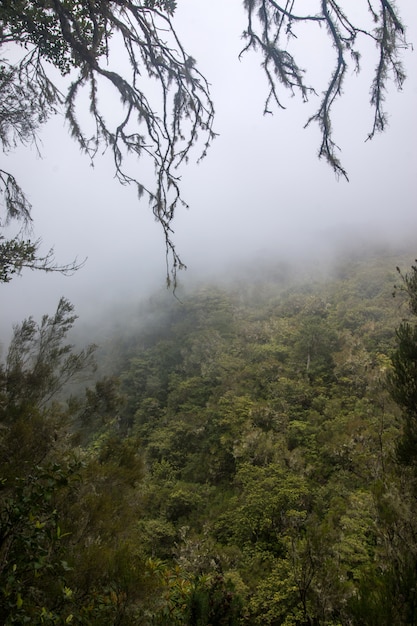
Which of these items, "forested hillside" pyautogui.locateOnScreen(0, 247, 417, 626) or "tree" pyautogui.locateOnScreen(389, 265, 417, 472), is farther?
"tree" pyautogui.locateOnScreen(389, 265, 417, 472)

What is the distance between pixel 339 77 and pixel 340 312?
2230cm

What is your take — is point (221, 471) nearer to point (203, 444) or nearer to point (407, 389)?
point (203, 444)

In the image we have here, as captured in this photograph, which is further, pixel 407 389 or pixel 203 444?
pixel 203 444

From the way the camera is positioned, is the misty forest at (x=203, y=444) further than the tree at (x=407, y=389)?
No

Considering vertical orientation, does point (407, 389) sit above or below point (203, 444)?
above

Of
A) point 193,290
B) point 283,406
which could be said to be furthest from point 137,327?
point 283,406

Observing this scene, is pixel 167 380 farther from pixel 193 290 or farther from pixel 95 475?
pixel 95 475

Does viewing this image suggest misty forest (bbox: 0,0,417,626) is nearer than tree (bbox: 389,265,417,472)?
Yes

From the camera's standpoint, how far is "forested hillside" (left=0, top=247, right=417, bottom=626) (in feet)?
9.86

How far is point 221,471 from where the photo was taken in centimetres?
1430

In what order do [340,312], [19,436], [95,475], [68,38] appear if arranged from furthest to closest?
[340,312] → [95,475] → [19,436] → [68,38]

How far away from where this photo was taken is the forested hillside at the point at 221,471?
3.01 metres

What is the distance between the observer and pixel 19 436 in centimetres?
407

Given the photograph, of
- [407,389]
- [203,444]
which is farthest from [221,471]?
[407,389]
